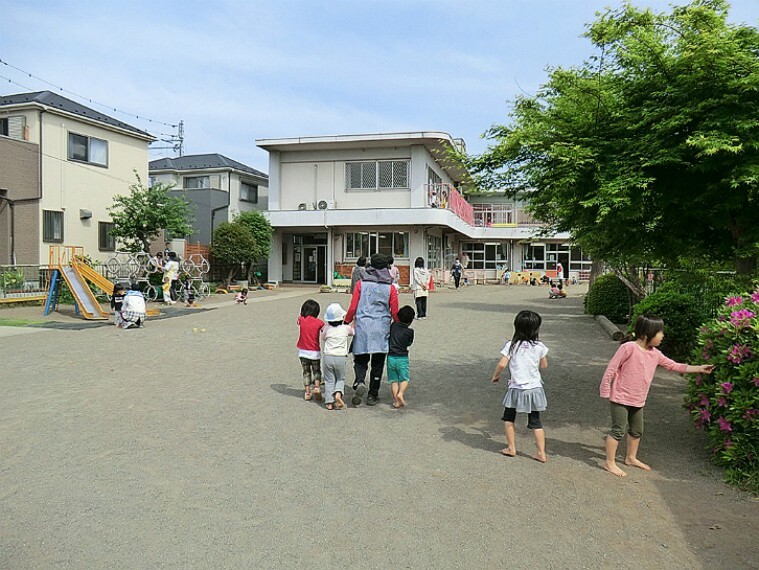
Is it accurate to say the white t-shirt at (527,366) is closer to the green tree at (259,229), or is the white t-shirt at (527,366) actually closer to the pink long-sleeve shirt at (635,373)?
the pink long-sleeve shirt at (635,373)

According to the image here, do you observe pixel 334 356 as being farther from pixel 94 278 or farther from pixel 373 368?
pixel 94 278

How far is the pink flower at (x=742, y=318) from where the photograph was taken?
535 cm

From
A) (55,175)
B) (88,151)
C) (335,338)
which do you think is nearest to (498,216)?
(88,151)

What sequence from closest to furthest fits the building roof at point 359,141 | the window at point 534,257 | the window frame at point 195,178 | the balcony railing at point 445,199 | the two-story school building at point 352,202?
the building roof at point 359,141
the two-story school building at point 352,202
the balcony railing at point 445,199
the window frame at point 195,178
the window at point 534,257

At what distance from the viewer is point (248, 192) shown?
3884 centimetres

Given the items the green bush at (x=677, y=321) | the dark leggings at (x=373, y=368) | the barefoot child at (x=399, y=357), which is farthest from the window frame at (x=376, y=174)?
the barefoot child at (x=399, y=357)

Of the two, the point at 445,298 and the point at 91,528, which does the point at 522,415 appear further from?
the point at 445,298

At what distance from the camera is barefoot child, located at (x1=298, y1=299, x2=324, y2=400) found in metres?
7.85

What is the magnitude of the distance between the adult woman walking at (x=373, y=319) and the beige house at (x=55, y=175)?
20187mm

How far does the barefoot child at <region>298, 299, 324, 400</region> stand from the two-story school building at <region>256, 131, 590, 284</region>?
22.4 metres

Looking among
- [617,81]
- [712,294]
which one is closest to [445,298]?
[712,294]

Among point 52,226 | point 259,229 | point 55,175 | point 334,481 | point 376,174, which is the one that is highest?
point 376,174

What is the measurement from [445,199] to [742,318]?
91.1 feet

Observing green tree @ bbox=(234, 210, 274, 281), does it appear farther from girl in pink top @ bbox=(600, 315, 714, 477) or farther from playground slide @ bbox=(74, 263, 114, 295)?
girl in pink top @ bbox=(600, 315, 714, 477)
